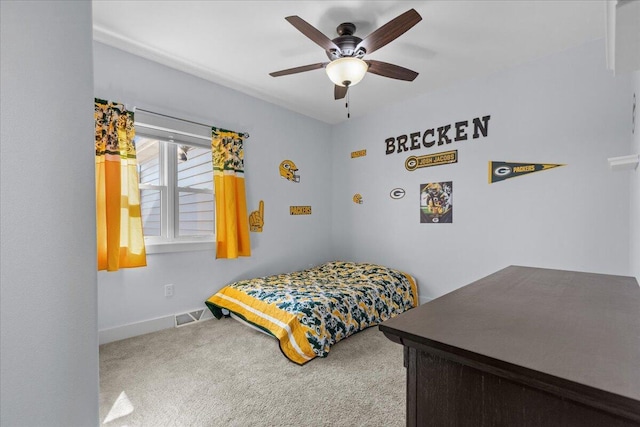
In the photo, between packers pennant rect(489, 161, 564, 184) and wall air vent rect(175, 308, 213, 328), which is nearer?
packers pennant rect(489, 161, 564, 184)

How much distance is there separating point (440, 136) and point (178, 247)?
9.78 ft

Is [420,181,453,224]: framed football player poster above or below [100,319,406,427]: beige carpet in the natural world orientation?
above

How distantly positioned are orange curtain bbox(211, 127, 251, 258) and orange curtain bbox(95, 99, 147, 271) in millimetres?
708

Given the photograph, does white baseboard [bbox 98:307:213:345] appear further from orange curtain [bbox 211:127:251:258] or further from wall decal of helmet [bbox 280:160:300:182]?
wall decal of helmet [bbox 280:160:300:182]

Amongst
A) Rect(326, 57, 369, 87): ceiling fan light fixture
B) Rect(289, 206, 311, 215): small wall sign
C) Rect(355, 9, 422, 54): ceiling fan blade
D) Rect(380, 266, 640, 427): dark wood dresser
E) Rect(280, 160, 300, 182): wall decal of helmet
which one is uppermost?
Rect(355, 9, 422, 54): ceiling fan blade

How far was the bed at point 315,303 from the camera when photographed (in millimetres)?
2211

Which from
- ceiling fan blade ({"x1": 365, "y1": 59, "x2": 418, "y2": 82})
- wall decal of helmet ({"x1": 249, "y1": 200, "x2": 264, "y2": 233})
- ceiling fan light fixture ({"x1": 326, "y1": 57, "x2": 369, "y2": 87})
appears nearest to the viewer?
ceiling fan light fixture ({"x1": 326, "y1": 57, "x2": 369, "y2": 87})

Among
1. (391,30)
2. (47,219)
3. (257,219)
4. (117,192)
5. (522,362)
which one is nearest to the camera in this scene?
(522,362)

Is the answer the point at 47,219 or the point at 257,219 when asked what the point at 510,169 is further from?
the point at 47,219

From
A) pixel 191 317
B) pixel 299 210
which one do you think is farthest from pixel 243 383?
pixel 299 210

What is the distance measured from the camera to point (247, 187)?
3328 mm

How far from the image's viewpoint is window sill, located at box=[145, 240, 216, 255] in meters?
2.63

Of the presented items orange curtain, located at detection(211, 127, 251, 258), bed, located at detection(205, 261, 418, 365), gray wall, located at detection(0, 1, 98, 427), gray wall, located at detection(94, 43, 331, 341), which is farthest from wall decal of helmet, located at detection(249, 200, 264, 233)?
gray wall, located at detection(0, 1, 98, 427)

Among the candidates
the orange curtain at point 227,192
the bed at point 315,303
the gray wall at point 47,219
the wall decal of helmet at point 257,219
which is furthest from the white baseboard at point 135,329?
the gray wall at point 47,219
